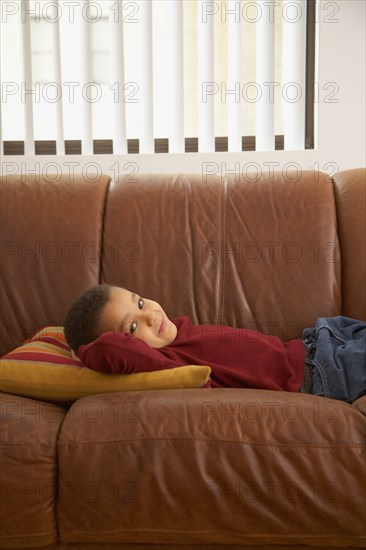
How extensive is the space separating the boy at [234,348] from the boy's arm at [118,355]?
0.12 feet

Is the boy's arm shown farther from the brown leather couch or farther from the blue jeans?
the blue jeans

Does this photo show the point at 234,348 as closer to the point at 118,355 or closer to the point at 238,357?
the point at 238,357

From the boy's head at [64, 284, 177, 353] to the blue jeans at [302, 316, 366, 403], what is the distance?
38 cm

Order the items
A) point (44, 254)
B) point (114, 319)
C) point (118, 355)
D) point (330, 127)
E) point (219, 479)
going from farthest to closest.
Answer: point (330, 127), point (44, 254), point (114, 319), point (118, 355), point (219, 479)

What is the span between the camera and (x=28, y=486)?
4.05 ft

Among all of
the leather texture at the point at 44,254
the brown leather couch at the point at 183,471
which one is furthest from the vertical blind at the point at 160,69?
the brown leather couch at the point at 183,471

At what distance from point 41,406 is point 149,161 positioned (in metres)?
1.43

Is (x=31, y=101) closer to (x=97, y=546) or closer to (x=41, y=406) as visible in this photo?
(x=41, y=406)

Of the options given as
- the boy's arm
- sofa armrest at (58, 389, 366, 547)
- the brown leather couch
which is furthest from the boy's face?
sofa armrest at (58, 389, 366, 547)

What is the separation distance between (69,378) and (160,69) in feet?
5.35

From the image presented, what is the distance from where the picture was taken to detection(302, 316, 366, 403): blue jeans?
1498 millimetres

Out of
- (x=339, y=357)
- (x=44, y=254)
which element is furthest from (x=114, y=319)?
(x=339, y=357)

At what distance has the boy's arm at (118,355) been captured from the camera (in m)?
1.40

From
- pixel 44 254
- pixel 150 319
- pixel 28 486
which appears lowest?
pixel 28 486
